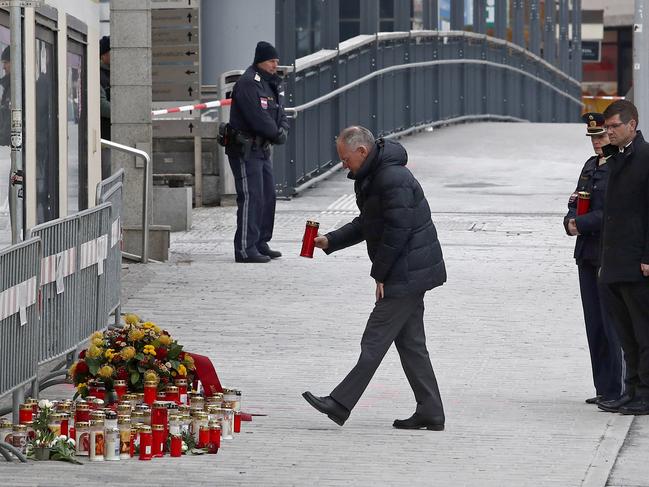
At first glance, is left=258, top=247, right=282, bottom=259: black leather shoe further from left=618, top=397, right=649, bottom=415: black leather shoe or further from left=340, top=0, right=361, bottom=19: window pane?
left=340, top=0, right=361, bottom=19: window pane

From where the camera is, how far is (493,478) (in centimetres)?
756

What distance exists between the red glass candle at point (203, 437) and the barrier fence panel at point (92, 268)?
162cm

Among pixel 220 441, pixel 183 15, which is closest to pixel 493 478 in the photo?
pixel 220 441

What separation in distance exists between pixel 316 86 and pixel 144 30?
5908 millimetres

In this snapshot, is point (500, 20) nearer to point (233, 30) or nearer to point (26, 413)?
point (233, 30)

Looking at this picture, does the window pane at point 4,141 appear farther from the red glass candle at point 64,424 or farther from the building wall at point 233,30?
the building wall at point 233,30

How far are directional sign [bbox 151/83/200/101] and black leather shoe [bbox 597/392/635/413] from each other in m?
12.9

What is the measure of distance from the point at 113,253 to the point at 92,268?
76cm

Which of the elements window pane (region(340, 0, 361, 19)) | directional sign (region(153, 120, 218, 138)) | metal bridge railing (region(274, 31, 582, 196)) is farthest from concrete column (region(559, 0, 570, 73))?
directional sign (region(153, 120, 218, 138))

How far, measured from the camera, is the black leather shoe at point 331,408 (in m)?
8.71

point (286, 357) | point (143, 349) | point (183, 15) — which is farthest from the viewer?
point (183, 15)

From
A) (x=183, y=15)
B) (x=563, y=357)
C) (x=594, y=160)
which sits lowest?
(x=563, y=357)

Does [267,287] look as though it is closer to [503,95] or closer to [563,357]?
[563,357]

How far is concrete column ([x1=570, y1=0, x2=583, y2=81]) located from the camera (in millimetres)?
48000
